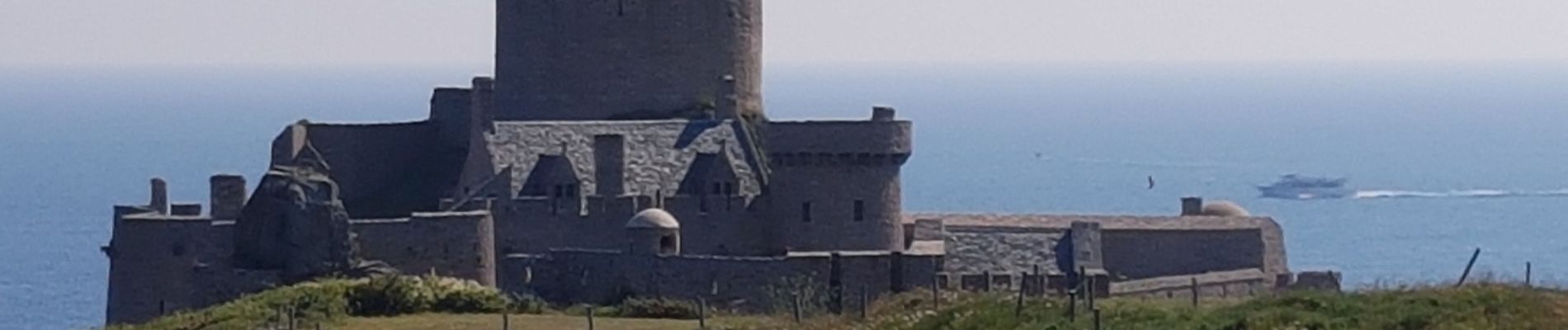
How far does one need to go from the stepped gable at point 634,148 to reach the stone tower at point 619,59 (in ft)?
5.33

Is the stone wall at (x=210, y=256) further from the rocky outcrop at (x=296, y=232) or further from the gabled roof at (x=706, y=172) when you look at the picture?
the gabled roof at (x=706, y=172)

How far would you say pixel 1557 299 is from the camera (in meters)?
33.9

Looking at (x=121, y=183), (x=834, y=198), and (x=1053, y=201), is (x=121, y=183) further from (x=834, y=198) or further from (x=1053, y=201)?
(x=834, y=198)

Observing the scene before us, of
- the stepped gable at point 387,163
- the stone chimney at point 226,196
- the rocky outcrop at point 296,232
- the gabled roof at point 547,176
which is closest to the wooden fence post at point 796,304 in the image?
the rocky outcrop at point 296,232

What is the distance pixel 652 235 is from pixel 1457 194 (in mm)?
117695

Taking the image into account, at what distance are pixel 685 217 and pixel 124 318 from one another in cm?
796

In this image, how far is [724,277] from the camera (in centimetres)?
5359

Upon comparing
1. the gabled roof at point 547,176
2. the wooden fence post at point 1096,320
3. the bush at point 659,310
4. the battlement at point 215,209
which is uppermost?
the gabled roof at point 547,176

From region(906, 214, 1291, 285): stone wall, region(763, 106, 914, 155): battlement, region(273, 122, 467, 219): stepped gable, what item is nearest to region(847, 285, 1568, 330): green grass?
region(906, 214, 1291, 285): stone wall

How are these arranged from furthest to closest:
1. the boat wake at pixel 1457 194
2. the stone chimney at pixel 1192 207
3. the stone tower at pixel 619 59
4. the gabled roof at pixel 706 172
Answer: the boat wake at pixel 1457 194 → the stone chimney at pixel 1192 207 → the stone tower at pixel 619 59 → the gabled roof at pixel 706 172

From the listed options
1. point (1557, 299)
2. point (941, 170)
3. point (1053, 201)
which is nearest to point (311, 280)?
point (1557, 299)

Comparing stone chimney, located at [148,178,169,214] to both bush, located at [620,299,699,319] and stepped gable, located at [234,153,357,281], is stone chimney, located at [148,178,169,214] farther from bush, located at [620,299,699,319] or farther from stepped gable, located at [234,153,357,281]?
bush, located at [620,299,699,319]

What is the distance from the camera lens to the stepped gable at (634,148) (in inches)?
2297

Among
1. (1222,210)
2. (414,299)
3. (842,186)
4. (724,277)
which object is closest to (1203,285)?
(842,186)
